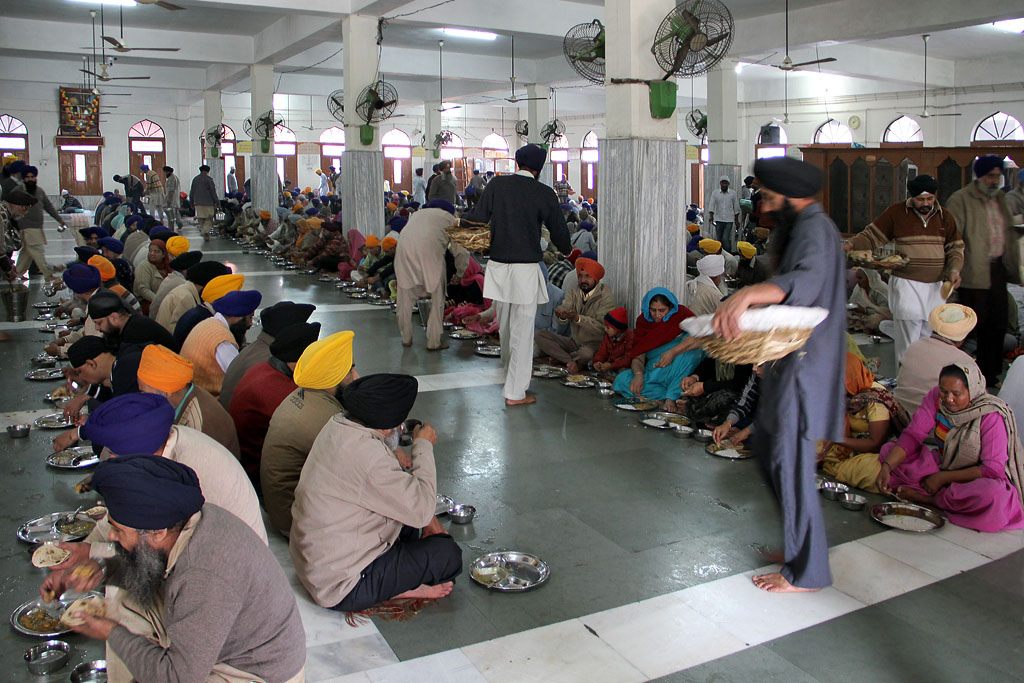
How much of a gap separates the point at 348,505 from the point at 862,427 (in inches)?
111

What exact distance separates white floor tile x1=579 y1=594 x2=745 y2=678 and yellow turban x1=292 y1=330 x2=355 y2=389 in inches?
52.3

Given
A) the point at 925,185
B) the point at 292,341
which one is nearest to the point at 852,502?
the point at 925,185

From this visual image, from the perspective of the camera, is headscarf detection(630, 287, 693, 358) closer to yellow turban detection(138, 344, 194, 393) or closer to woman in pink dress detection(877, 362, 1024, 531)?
woman in pink dress detection(877, 362, 1024, 531)

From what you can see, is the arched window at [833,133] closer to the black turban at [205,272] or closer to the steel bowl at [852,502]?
the black turban at [205,272]

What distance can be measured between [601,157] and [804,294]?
434cm

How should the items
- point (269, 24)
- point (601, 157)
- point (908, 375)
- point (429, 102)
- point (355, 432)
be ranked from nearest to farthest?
1. point (355, 432)
2. point (908, 375)
3. point (601, 157)
4. point (269, 24)
5. point (429, 102)

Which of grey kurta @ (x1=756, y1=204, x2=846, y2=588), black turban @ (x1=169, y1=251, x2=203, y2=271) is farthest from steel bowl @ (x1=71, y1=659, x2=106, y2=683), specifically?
black turban @ (x1=169, y1=251, x2=203, y2=271)

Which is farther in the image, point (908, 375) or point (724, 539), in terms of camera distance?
point (908, 375)

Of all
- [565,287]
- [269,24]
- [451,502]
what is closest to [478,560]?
[451,502]

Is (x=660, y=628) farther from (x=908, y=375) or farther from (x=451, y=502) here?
(x=908, y=375)

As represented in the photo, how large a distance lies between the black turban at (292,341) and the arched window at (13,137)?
2525 cm

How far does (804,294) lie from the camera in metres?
2.95

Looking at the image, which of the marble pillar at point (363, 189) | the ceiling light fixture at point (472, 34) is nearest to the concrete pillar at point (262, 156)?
the ceiling light fixture at point (472, 34)

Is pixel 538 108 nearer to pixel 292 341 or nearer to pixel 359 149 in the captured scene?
pixel 359 149
